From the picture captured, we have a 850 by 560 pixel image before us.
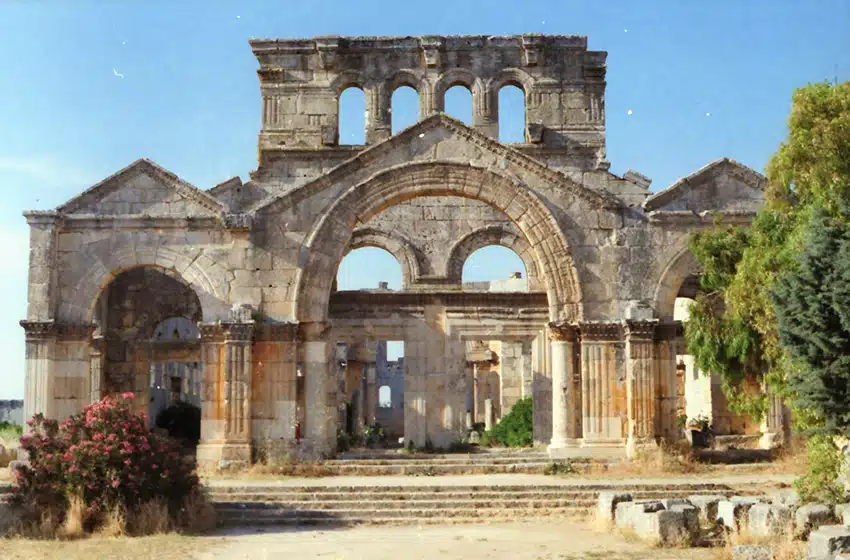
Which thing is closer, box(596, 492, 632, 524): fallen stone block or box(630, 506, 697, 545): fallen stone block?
box(630, 506, 697, 545): fallen stone block

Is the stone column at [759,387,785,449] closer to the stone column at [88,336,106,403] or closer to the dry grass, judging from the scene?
the dry grass

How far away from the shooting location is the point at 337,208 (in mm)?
21109

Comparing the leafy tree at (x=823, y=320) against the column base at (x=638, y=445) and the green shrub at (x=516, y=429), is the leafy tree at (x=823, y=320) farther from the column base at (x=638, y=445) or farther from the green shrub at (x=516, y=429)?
the green shrub at (x=516, y=429)

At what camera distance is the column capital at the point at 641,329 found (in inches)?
807

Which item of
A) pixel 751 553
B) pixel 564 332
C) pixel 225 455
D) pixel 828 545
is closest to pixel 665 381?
pixel 564 332

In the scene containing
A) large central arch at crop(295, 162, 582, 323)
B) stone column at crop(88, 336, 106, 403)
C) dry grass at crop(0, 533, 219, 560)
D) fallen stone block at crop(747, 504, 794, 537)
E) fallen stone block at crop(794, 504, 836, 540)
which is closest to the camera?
dry grass at crop(0, 533, 219, 560)

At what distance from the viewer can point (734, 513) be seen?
14148 mm

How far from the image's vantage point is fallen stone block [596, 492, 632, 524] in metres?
15.3

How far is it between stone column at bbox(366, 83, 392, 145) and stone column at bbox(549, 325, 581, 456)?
8.69m

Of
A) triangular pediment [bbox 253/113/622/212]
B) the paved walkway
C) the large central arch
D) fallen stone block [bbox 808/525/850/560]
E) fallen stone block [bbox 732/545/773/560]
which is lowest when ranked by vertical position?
fallen stone block [bbox 732/545/773/560]

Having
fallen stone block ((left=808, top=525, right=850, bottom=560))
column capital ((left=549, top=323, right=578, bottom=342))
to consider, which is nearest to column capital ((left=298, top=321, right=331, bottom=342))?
column capital ((left=549, top=323, right=578, bottom=342))

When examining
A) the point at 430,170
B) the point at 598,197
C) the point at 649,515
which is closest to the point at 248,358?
the point at 430,170

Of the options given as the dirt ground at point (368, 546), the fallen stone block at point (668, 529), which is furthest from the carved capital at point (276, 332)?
the fallen stone block at point (668, 529)

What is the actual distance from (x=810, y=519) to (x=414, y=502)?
5.89m
